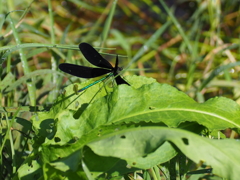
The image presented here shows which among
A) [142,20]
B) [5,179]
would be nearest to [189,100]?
[5,179]

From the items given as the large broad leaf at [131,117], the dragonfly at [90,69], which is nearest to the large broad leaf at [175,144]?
the large broad leaf at [131,117]

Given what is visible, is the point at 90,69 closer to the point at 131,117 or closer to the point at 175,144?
the point at 131,117

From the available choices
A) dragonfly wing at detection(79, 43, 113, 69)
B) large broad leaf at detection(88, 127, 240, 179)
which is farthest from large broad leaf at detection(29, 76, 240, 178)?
dragonfly wing at detection(79, 43, 113, 69)

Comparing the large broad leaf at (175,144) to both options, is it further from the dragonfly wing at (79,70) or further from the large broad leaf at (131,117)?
the dragonfly wing at (79,70)

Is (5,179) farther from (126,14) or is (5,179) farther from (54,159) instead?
(126,14)

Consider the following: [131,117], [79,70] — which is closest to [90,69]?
[79,70]
